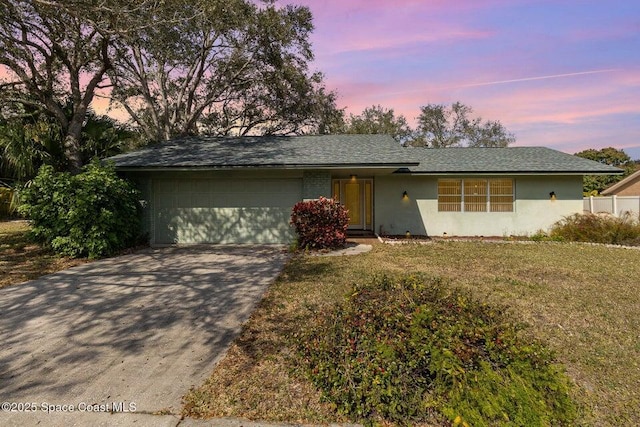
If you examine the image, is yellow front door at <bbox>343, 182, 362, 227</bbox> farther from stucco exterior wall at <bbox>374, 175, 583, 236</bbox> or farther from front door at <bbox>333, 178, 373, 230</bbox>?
stucco exterior wall at <bbox>374, 175, 583, 236</bbox>

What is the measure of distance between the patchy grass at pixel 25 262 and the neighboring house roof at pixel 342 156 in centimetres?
332

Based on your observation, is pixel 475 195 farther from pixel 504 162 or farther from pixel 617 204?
pixel 617 204

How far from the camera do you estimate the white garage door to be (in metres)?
10.9

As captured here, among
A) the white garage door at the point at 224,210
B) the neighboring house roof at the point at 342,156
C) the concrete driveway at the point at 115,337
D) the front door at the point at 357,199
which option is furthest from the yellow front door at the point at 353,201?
the concrete driveway at the point at 115,337

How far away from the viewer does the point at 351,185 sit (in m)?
13.0

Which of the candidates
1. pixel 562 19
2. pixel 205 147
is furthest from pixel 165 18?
pixel 562 19

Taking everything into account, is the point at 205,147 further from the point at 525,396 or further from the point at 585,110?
the point at 585,110

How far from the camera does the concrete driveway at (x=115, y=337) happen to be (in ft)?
8.94

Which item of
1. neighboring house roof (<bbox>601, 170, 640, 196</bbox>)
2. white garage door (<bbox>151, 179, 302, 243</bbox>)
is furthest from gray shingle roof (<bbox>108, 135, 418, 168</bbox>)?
neighboring house roof (<bbox>601, 170, 640, 196</bbox>)

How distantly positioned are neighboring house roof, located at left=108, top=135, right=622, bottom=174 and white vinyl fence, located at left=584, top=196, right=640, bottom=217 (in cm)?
347

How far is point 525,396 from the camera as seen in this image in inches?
90.4

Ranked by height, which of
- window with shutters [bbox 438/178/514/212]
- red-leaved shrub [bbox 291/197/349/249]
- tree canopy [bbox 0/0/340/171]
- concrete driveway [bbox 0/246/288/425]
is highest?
tree canopy [bbox 0/0/340/171]

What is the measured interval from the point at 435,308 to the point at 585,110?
47.5 feet

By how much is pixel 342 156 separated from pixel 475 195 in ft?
19.3
